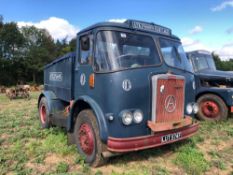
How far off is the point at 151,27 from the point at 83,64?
153cm

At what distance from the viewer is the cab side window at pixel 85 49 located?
469 centimetres

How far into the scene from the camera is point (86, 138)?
4.61m

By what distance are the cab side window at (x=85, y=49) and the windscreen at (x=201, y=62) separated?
5177 mm

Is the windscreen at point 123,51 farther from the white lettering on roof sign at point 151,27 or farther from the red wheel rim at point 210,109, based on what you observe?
the red wheel rim at point 210,109

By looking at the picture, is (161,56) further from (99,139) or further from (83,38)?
(99,139)

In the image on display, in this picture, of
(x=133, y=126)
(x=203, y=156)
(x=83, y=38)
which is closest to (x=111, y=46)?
(x=83, y=38)

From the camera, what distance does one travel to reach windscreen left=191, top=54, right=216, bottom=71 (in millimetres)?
8935

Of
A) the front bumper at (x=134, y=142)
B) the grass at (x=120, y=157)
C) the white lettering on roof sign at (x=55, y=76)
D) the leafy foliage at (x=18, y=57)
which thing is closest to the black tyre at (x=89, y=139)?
the grass at (x=120, y=157)

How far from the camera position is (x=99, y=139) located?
4262 mm

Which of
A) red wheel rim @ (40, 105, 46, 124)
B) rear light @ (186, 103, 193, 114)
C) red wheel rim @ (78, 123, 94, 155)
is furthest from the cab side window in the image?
red wheel rim @ (40, 105, 46, 124)

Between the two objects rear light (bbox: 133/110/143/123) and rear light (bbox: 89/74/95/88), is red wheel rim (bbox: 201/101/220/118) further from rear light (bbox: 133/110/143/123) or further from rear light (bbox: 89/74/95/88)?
rear light (bbox: 89/74/95/88)

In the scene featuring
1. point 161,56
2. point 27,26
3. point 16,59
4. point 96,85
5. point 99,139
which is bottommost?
point 99,139

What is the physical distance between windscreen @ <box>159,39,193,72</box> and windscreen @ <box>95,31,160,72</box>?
0.85 feet

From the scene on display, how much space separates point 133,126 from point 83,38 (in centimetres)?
199
